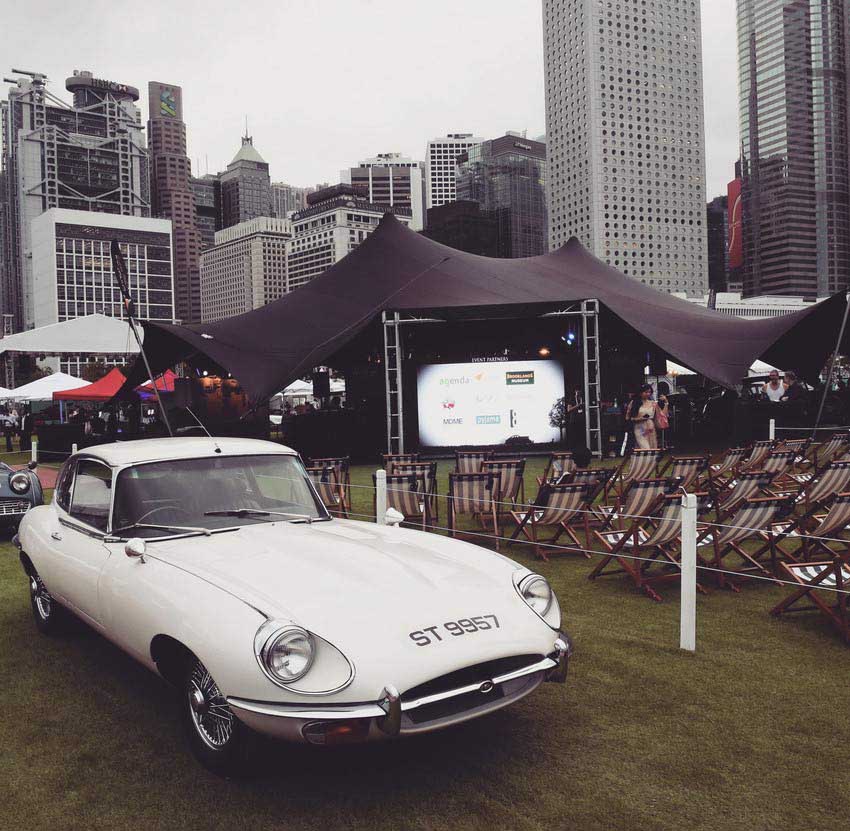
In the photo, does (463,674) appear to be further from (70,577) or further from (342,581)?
(70,577)

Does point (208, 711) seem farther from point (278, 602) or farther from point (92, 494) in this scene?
point (92, 494)

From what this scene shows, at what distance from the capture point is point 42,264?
161125 mm

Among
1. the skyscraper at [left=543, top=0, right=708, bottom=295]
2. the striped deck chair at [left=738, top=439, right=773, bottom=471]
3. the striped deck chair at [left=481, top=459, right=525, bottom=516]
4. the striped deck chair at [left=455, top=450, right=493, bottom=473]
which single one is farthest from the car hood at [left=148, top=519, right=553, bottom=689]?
the skyscraper at [left=543, top=0, right=708, bottom=295]

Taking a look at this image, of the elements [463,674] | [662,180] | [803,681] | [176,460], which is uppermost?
[662,180]

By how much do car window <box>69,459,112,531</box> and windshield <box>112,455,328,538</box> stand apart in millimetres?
136

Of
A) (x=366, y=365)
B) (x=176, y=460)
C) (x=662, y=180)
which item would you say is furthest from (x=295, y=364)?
(x=662, y=180)

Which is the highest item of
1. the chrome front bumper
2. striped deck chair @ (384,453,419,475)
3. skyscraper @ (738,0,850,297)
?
skyscraper @ (738,0,850,297)

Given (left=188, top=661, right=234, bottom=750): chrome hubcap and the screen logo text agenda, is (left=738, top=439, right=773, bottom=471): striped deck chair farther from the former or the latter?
(left=188, top=661, right=234, bottom=750): chrome hubcap

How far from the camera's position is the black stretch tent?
16.8m

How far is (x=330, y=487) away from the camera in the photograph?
1014cm

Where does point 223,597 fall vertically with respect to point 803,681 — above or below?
above

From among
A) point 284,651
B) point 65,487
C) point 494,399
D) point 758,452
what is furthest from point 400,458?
point 284,651

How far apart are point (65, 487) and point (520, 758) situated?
3.58m

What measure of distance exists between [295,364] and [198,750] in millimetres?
13643
